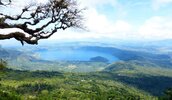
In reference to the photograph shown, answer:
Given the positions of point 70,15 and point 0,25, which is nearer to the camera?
point 0,25

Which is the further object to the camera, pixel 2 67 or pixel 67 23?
pixel 2 67

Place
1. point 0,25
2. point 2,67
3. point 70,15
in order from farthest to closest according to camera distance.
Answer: point 2,67 < point 70,15 < point 0,25

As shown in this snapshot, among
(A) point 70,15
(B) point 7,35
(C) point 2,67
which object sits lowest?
(C) point 2,67

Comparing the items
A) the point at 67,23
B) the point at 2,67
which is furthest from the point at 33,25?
the point at 2,67

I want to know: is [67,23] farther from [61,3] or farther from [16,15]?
[16,15]

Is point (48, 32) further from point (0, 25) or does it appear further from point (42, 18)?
point (0, 25)

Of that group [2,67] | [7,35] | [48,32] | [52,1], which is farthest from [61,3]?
[2,67]

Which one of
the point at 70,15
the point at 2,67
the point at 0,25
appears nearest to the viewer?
the point at 0,25

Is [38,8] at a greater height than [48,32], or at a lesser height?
greater

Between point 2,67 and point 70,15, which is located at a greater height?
point 70,15
